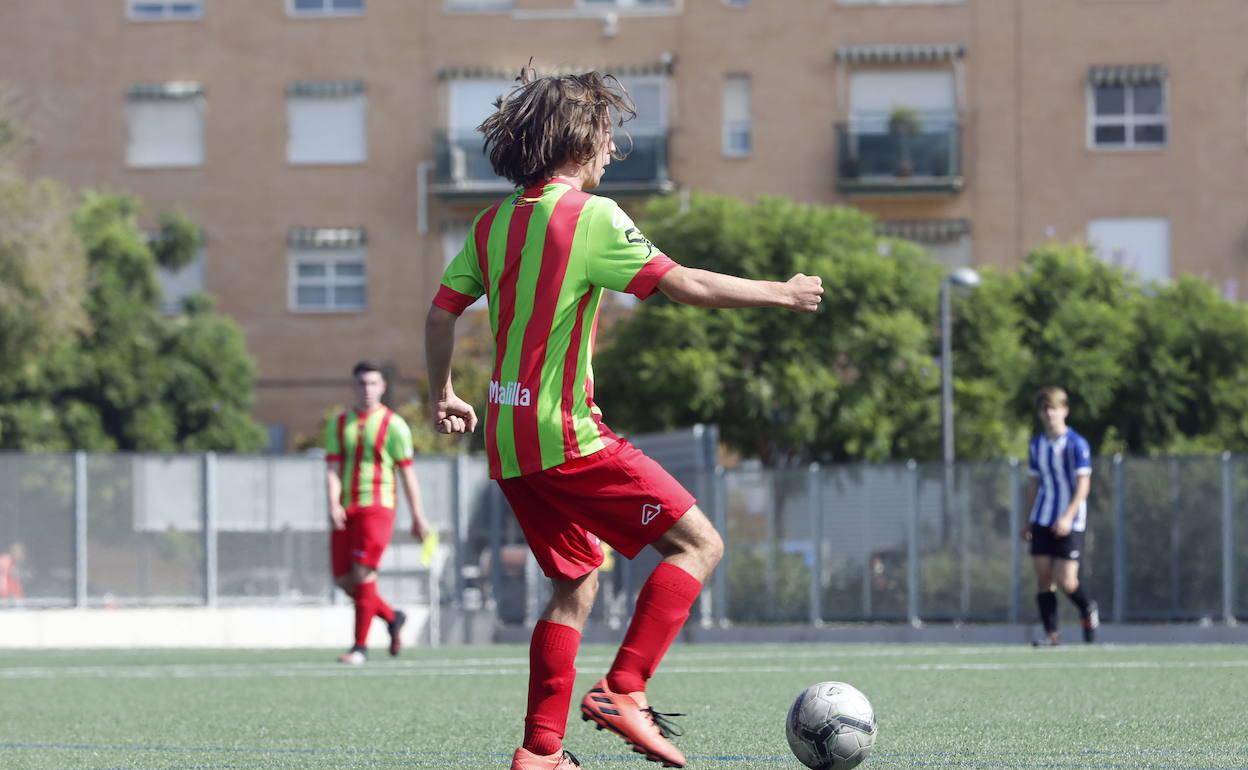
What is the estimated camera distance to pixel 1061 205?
1640 inches

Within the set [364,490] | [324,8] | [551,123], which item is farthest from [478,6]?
[551,123]

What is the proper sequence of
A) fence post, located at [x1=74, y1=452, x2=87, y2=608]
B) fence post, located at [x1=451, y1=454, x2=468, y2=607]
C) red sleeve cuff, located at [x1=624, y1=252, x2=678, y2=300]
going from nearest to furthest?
red sleeve cuff, located at [x1=624, y1=252, x2=678, y2=300] → fence post, located at [x1=74, y1=452, x2=87, y2=608] → fence post, located at [x1=451, y1=454, x2=468, y2=607]

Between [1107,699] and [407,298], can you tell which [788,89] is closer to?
[407,298]

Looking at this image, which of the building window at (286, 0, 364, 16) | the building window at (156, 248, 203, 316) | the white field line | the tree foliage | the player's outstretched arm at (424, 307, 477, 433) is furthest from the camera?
the building window at (156, 248, 203, 316)

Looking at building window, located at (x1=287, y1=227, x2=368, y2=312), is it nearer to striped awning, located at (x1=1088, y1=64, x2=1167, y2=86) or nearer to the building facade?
the building facade

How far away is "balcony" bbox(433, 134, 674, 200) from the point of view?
41688 millimetres

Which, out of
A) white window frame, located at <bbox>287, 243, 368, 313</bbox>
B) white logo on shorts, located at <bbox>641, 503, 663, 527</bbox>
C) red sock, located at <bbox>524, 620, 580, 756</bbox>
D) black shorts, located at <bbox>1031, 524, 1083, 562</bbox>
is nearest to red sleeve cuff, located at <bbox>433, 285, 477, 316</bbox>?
white logo on shorts, located at <bbox>641, 503, 663, 527</bbox>

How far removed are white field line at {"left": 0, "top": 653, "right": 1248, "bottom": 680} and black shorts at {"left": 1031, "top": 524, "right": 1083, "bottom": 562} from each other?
272 cm

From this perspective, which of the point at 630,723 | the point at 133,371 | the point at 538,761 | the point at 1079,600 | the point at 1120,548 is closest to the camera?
the point at 630,723

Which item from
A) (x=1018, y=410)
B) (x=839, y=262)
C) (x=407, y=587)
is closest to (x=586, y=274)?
(x=407, y=587)

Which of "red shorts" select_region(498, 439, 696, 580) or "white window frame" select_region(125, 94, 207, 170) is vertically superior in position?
"white window frame" select_region(125, 94, 207, 170)

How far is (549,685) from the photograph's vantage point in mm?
5781

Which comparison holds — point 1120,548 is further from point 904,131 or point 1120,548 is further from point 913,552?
point 904,131

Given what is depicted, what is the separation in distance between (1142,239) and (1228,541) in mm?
18873
